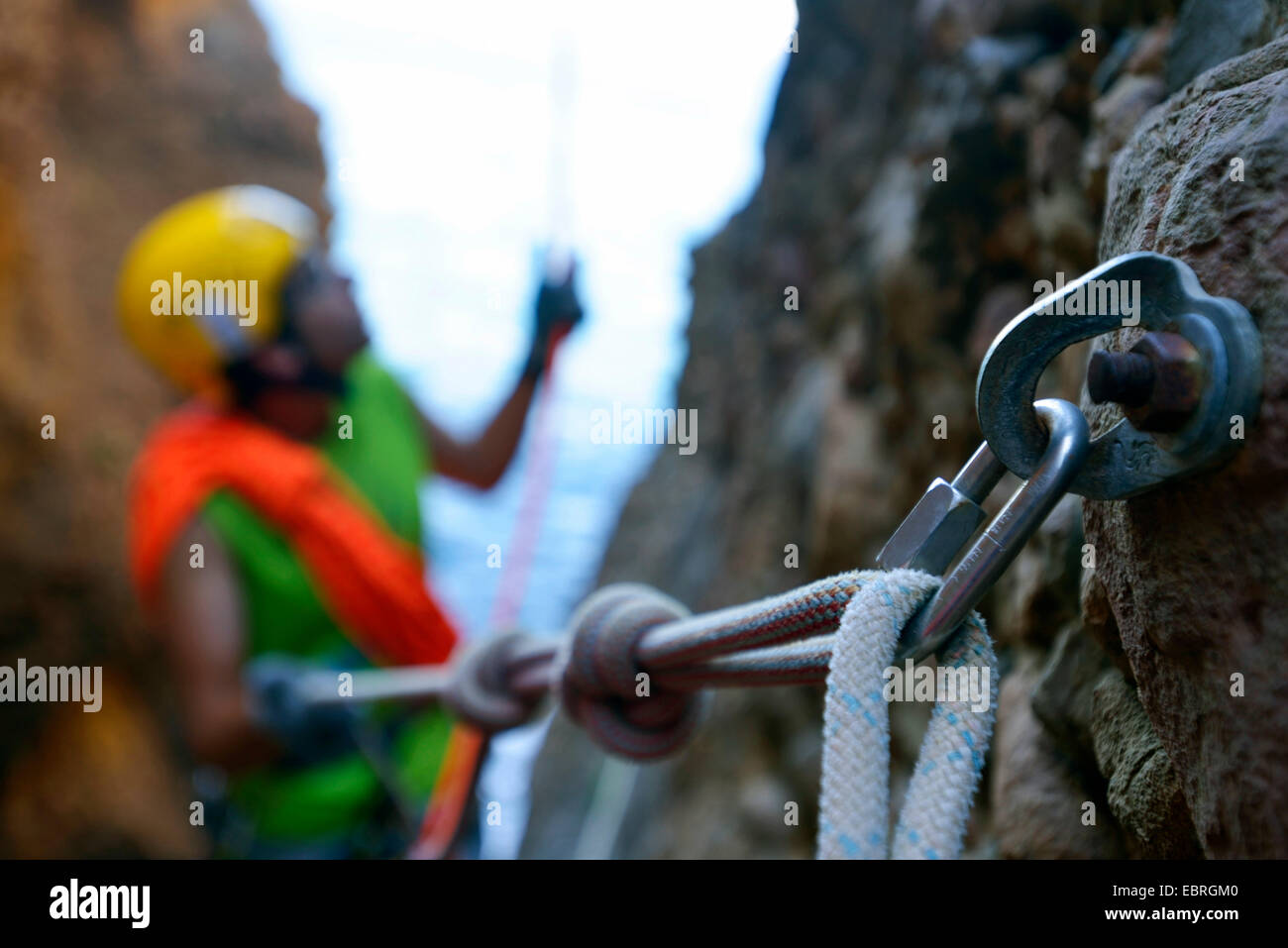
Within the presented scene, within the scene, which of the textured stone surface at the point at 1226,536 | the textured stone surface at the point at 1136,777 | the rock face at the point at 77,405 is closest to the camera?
the textured stone surface at the point at 1226,536

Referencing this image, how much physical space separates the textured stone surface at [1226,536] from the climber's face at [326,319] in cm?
148

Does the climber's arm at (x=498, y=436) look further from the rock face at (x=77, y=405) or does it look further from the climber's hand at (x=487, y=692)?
the rock face at (x=77, y=405)

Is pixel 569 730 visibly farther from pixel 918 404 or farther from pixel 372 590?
pixel 918 404

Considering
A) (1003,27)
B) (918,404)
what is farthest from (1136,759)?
(1003,27)

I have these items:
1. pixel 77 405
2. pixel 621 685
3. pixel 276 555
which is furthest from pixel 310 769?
pixel 77 405

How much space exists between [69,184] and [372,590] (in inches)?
76.9

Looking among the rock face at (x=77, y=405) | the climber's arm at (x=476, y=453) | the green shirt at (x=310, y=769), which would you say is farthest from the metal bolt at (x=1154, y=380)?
the rock face at (x=77, y=405)

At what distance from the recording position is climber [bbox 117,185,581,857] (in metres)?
1.54

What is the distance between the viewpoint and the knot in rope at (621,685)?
2.35ft

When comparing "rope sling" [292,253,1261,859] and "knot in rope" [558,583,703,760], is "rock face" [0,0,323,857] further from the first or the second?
"rope sling" [292,253,1261,859]

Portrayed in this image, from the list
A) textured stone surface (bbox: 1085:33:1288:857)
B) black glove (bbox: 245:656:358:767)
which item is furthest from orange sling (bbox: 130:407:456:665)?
textured stone surface (bbox: 1085:33:1288:857)

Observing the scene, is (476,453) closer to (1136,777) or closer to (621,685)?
(621,685)

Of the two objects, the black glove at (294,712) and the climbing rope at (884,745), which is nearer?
the climbing rope at (884,745)

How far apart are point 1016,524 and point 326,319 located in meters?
1.51
